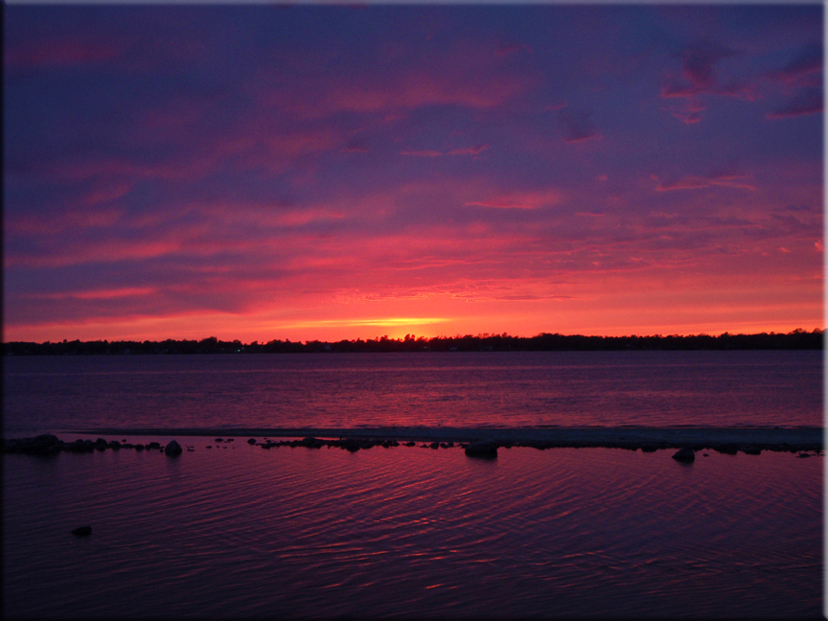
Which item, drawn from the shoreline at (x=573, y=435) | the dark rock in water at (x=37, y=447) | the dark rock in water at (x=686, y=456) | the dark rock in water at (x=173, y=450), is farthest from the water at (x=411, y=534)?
the shoreline at (x=573, y=435)

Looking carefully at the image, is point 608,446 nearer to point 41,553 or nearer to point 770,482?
point 770,482

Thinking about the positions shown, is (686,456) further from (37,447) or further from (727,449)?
(37,447)

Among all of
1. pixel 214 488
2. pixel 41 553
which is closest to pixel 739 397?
pixel 214 488

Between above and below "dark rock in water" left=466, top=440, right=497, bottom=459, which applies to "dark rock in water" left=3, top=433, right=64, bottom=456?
below

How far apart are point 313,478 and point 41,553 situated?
8.18m

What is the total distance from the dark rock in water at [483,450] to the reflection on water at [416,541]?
233 cm

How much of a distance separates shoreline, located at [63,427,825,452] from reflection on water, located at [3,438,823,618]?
16.7 ft

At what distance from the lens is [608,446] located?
2469 cm

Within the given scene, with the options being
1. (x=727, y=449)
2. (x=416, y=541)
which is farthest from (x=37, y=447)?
(x=727, y=449)

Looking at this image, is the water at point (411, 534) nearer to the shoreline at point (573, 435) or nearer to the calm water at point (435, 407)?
the shoreline at point (573, 435)

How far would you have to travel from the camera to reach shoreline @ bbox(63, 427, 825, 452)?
974 inches

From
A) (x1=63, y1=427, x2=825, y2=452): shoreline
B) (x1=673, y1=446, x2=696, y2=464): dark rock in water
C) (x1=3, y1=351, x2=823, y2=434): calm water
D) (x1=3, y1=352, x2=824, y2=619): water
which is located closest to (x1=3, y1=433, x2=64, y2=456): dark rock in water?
(x1=3, y1=352, x2=824, y2=619): water

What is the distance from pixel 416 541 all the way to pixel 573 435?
748 inches

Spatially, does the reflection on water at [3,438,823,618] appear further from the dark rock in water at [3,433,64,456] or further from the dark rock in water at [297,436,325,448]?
the dark rock in water at [297,436,325,448]
